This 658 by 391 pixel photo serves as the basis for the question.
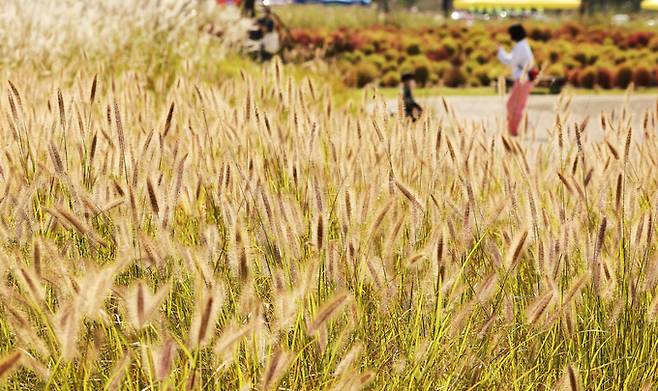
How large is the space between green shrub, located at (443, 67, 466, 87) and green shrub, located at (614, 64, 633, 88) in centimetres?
226

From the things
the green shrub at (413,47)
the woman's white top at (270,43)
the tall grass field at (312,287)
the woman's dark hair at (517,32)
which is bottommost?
the green shrub at (413,47)

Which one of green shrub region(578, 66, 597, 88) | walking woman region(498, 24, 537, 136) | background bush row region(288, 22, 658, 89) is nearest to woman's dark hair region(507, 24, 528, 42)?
walking woman region(498, 24, 537, 136)

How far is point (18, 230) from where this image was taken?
2.17 meters

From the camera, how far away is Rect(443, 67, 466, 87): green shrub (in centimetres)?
1491

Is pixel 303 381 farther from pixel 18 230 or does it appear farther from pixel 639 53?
pixel 639 53

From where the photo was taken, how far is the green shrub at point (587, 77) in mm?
14492

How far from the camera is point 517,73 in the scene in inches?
346

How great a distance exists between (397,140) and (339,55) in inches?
530

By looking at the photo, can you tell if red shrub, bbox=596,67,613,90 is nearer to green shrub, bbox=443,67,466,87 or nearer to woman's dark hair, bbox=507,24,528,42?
green shrub, bbox=443,67,466,87

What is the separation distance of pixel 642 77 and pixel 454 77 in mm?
2748

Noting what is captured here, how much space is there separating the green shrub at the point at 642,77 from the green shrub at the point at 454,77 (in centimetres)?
252

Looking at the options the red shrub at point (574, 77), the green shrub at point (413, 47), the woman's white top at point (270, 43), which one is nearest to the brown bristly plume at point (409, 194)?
the woman's white top at point (270, 43)

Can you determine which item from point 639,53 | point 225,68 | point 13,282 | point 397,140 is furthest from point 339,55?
point 13,282

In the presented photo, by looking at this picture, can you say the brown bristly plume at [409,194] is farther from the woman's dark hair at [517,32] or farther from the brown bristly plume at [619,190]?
the woman's dark hair at [517,32]
